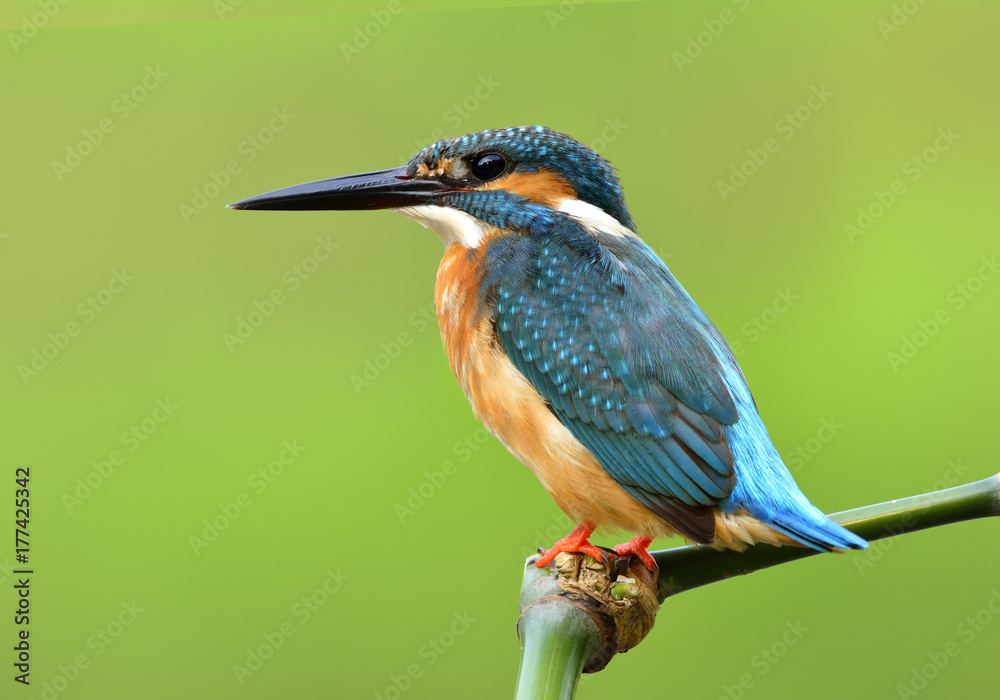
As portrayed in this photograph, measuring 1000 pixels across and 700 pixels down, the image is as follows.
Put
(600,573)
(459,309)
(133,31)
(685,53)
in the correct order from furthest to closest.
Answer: (133,31) < (685,53) < (459,309) < (600,573)

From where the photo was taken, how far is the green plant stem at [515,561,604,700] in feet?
2.82

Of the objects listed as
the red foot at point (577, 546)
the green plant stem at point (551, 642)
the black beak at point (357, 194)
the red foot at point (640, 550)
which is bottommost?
the green plant stem at point (551, 642)

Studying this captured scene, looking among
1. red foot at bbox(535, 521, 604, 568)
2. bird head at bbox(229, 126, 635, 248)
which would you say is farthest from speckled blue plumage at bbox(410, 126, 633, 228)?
red foot at bbox(535, 521, 604, 568)

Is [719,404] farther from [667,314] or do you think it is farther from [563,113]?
[563,113]

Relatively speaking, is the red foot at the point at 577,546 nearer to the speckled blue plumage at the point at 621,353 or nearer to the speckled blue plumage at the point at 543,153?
the speckled blue plumage at the point at 621,353

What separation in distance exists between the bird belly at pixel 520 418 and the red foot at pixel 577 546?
0.06 ft

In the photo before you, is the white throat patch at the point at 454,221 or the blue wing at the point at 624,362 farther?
the white throat patch at the point at 454,221

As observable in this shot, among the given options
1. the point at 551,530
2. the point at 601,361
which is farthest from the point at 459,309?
the point at 551,530

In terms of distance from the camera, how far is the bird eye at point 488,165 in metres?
1.44

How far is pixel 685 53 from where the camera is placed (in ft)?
8.21

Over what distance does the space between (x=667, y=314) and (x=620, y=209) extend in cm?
26

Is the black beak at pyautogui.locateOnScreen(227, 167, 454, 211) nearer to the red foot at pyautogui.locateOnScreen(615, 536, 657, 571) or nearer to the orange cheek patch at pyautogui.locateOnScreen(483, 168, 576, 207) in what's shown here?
the orange cheek patch at pyautogui.locateOnScreen(483, 168, 576, 207)

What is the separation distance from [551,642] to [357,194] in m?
0.70

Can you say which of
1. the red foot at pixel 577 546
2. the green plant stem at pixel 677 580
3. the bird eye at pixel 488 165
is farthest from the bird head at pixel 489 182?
the green plant stem at pixel 677 580
